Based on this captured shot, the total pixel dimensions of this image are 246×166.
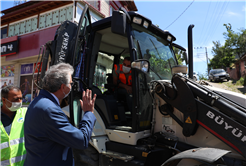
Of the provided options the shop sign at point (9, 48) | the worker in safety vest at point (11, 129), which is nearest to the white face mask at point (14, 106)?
the worker in safety vest at point (11, 129)

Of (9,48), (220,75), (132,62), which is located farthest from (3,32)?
(220,75)

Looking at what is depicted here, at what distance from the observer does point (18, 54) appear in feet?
40.0

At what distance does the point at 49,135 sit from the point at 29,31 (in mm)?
13073

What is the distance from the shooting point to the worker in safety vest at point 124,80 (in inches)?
132

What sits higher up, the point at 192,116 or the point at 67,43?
the point at 67,43

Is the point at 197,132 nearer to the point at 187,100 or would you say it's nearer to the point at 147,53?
the point at 187,100

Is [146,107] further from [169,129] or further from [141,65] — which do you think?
[141,65]

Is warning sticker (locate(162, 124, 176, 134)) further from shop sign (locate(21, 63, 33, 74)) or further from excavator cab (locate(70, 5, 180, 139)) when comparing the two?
shop sign (locate(21, 63, 33, 74))

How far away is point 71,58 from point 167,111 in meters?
1.77

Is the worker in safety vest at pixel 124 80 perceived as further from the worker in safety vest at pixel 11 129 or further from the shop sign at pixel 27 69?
the shop sign at pixel 27 69

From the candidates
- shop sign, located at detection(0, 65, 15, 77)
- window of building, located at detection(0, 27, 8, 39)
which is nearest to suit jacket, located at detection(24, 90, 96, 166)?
shop sign, located at detection(0, 65, 15, 77)

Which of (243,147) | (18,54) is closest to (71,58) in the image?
(243,147)

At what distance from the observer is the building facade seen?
1095cm

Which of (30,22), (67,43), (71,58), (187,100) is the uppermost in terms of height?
(30,22)
